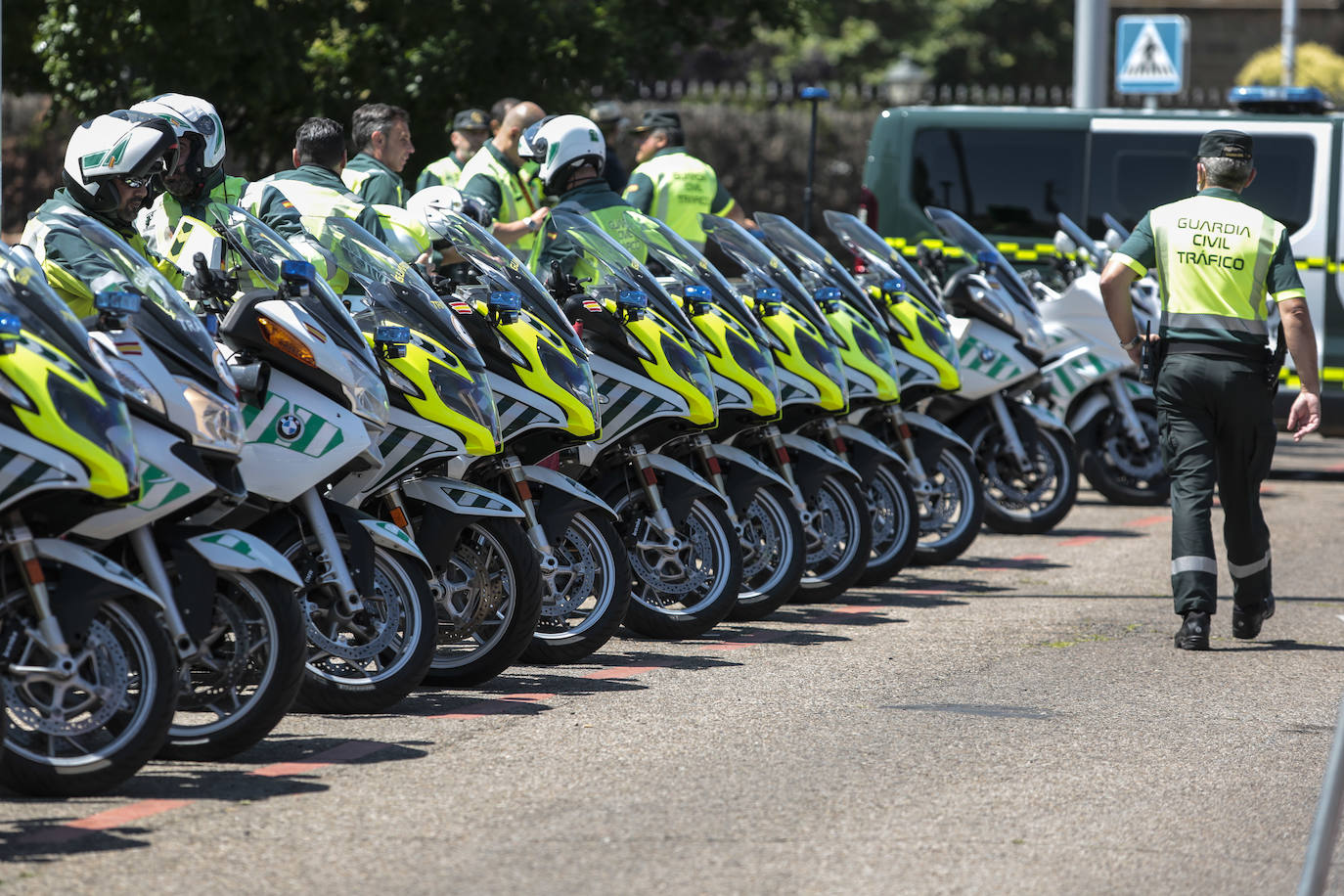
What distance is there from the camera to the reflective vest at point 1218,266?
8.23 m

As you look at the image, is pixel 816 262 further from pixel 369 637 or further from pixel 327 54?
pixel 327 54

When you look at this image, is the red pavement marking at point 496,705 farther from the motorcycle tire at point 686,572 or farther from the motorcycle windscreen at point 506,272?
the motorcycle windscreen at point 506,272

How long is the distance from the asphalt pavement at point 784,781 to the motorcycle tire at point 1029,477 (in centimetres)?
275

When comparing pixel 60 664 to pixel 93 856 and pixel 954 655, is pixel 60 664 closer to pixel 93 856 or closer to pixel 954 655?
pixel 93 856

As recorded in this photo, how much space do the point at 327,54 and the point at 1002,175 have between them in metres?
4.50

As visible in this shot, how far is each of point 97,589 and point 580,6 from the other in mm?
9455

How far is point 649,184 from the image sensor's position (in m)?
12.0

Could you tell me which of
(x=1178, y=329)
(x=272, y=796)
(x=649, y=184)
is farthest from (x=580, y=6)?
(x=272, y=796)

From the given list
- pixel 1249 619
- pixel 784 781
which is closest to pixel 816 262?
pixel 1249 619

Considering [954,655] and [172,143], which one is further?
[954,655]

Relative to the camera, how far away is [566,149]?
8844 millimetres

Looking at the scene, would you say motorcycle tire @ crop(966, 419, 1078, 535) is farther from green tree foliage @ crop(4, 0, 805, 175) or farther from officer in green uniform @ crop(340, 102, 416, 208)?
green tree foliage @ crop(4, 0, 805, 175)

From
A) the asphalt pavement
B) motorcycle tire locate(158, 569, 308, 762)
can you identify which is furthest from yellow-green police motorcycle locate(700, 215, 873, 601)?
motorcycle tire locate(158, 569, 308, 762)

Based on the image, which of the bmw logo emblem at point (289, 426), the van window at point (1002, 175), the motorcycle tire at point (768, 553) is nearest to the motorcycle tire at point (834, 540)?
the motorcycle tire at point (768, 553)
